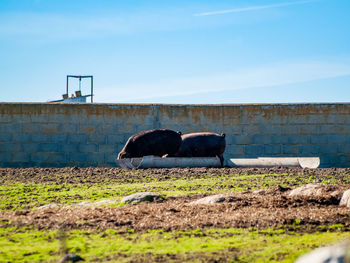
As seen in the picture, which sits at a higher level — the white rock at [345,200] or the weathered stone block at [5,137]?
the weathered stone block at [5,137]

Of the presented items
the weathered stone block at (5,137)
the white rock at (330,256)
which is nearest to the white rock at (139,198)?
the white rock at (330,256)

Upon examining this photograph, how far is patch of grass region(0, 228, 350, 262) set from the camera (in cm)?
470

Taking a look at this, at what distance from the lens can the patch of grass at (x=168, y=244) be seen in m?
4.70

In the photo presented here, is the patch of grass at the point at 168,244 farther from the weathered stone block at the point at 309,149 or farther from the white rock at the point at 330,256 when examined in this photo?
the weathered stone block at the point at 309,149

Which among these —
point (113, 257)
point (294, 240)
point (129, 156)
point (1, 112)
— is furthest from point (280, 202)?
point (1, 112)

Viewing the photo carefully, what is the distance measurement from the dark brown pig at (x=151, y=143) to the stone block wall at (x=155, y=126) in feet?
5.15

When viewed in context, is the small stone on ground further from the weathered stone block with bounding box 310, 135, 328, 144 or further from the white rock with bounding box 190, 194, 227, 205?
the weathered stone block with bounding box 310, 135, 328, 144

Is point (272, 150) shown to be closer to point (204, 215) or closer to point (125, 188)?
point (125, 188)

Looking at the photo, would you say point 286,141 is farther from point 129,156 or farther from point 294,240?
point 294,240

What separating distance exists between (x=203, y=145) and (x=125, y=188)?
5.66 meters

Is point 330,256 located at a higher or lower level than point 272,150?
higher

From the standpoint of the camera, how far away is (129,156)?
1536 cm

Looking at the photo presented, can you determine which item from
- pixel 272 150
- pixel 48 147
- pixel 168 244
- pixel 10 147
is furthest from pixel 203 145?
pixel 168 244

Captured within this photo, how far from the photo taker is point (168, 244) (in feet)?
16.9
